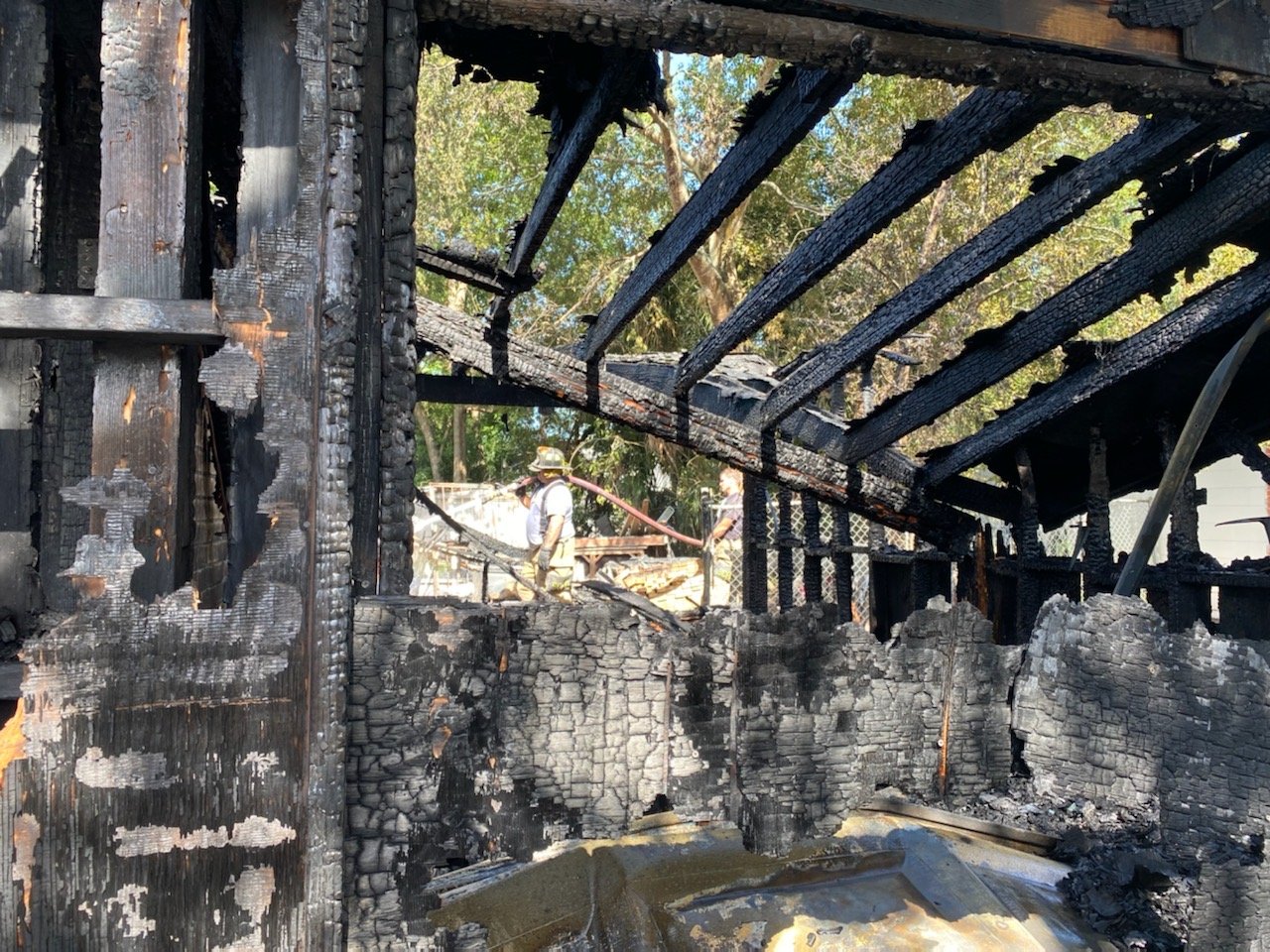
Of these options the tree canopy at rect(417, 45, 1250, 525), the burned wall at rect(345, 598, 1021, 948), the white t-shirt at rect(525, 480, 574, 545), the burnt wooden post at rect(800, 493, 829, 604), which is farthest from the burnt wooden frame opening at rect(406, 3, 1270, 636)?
the tree canopy at rect(417, 45, 1250, 525)

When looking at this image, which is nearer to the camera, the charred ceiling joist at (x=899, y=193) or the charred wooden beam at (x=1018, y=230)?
the charred ceiling joist at (x=899, y=193)

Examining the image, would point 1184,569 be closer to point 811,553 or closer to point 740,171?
point 740,171

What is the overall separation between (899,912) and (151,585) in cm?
219

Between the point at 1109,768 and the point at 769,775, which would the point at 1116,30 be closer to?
the point at 1109,768

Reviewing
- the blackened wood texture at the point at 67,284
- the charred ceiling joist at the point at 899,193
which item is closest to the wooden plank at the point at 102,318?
the charred ceiling joist at the point at 899,193

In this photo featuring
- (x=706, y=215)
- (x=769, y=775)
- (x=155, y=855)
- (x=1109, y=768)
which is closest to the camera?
(x=155, y=855)

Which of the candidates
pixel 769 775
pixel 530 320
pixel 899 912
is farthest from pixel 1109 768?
pixel 530 320

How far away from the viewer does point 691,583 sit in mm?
14773

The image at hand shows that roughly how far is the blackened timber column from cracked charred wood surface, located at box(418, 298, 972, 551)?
150 inches

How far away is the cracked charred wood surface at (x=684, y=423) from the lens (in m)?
5.80

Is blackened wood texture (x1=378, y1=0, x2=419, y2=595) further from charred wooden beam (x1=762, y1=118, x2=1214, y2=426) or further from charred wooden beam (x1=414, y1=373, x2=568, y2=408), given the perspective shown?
charred wooden beam (x1=414, y1=373, x2=568, y2=408)

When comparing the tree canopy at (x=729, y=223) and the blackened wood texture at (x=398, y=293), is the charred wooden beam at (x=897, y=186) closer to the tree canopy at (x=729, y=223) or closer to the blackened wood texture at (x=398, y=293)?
the blackened wood texture at (x=398, y=293)

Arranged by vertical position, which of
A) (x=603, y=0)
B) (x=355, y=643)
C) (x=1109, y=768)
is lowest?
(x=1109, y=768)

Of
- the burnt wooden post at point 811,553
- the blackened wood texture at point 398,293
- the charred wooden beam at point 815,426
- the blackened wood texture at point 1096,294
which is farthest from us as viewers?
the burnt wooden post at point 811,553
